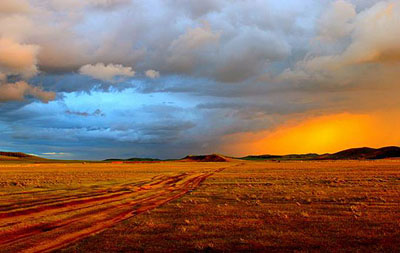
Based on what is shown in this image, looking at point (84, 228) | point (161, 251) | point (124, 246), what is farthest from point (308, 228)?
point (84, 228)

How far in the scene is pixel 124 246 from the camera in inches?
467

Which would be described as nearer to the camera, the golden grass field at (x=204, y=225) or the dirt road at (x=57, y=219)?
the golden grass field at (x=204, y=225)

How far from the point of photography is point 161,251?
11.3 metres

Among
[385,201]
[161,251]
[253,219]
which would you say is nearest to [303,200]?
[385,201]

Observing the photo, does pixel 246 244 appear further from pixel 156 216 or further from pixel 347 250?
pixel 156 216

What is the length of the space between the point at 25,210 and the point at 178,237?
12081mm

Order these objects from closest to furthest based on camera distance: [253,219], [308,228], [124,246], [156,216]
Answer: [124,246] < [308,228] < [253,219] < [156,216]

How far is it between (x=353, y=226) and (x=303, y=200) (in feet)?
27.7

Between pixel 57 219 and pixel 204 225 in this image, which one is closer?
pixel 204 225

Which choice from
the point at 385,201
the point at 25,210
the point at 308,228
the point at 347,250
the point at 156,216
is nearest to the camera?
the point at 347,250

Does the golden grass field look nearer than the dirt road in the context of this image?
Yes

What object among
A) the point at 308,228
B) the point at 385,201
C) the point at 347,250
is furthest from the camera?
the point at 385,201

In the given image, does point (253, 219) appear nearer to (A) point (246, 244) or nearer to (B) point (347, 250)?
(A) point (246, 244)

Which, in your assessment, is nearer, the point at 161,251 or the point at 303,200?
→ the point at 161,251
